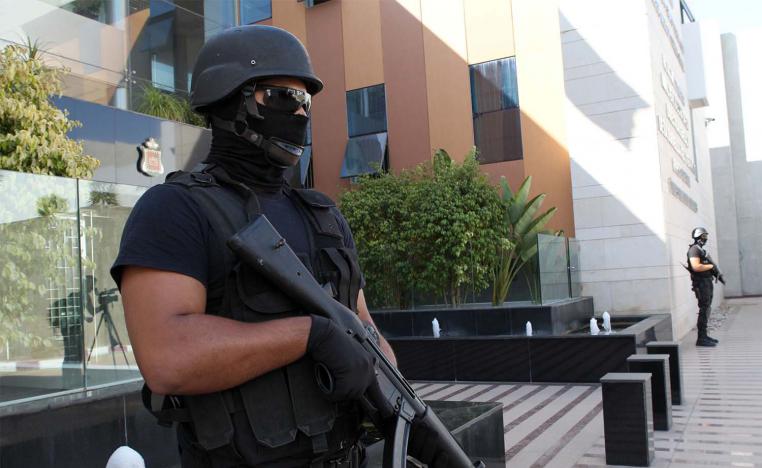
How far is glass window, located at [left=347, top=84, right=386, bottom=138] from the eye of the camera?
1584cm

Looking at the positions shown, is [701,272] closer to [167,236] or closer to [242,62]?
[242,62]

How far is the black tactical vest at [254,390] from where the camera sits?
1.40m

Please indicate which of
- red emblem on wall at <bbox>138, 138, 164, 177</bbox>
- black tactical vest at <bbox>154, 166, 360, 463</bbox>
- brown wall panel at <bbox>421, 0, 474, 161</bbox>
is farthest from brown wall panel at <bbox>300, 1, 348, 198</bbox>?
black tactical vest at <bbox>154, 166, 360, 463</bbox>

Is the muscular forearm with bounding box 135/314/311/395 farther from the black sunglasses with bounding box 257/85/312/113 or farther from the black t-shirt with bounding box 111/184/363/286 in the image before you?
the black sunglasses with bounding box 257/85/312/113

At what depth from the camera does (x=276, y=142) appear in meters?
1.61

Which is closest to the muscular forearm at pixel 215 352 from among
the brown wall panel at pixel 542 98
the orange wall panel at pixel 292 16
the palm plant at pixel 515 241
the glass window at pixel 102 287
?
the glass window at pixel 102 287

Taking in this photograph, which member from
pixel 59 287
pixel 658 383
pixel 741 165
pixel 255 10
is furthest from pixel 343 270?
pixel 741 165

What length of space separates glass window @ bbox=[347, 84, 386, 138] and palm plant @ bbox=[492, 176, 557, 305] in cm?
533

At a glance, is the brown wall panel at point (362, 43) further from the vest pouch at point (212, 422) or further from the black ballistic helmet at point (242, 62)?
the vest pouch at point (212, 422)

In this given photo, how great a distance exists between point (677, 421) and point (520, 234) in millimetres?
5243

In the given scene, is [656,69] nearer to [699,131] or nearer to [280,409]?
[699,131]

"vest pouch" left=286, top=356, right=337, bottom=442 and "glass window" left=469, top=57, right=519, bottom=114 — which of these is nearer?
"vest pouch" left=286, top=356, right=337, bottom=442

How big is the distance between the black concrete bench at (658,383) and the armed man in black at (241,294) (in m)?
4.68

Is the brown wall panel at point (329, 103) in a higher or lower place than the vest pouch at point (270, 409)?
higher
